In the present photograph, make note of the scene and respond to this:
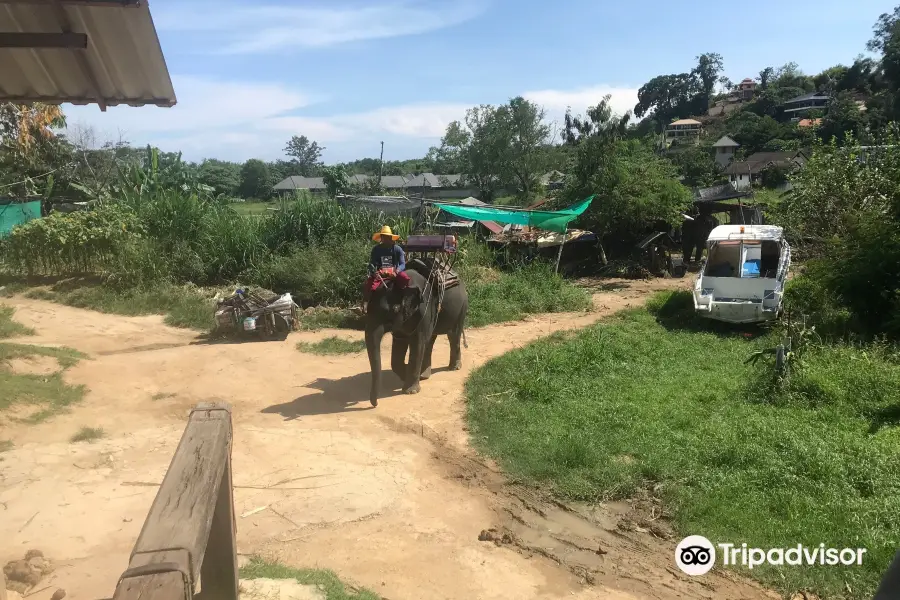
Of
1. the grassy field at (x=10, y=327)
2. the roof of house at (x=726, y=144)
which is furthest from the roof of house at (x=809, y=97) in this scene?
the grassy field at (x=10, y=327)

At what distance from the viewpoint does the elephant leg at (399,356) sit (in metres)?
9.29

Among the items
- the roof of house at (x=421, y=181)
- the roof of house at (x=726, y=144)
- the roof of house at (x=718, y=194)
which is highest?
the roof of house at (x=726, y=144)

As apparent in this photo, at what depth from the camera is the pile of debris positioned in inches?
166

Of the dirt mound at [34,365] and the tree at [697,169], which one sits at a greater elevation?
the tree at [697,169]

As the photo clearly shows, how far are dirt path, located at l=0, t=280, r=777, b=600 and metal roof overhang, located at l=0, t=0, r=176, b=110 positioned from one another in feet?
10.4

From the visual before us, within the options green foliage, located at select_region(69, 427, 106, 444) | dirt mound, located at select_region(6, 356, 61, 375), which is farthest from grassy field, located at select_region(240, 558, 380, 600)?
dirt mound, located at select_region(6, 356, 61, 375)

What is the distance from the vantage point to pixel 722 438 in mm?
6449

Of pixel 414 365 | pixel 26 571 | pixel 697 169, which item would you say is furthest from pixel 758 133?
pixel 26 571

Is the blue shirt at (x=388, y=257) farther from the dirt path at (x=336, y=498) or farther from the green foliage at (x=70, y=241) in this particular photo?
the green foliage at (x=70, y=241)

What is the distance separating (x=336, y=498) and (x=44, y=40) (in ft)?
14.0

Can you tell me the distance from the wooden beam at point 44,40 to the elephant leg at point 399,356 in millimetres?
6316

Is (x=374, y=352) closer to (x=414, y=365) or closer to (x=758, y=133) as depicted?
(x=414, y=365)

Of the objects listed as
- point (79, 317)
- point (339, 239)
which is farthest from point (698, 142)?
point (79, 317)

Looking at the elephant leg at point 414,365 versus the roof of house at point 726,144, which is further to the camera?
the roof of house at point 726,144
